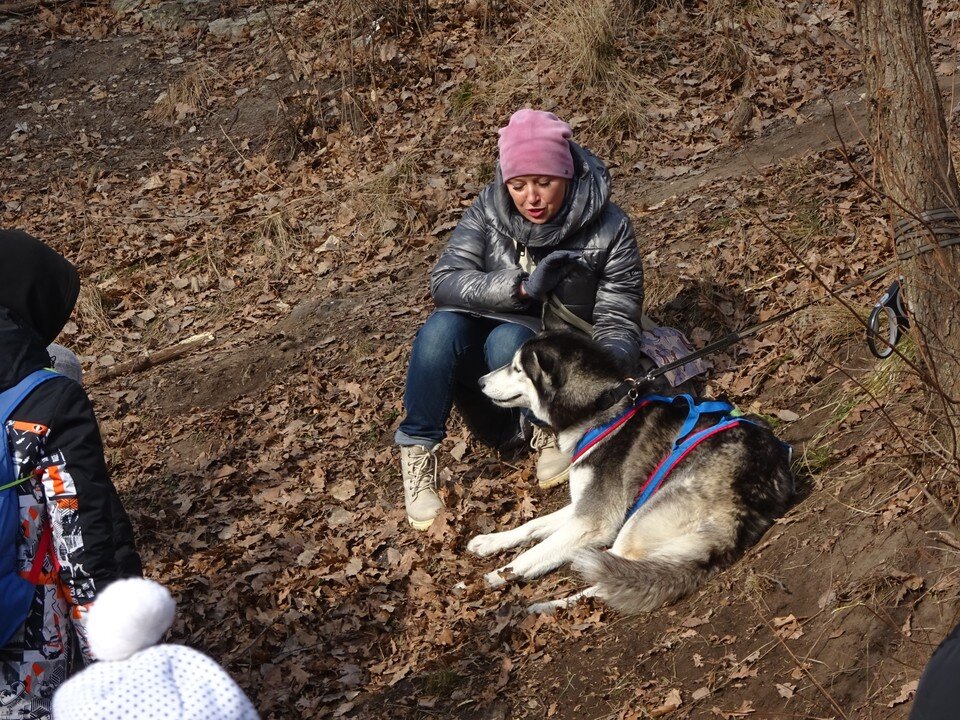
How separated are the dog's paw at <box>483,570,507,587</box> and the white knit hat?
306 cm

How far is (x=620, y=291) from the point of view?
16.9ft

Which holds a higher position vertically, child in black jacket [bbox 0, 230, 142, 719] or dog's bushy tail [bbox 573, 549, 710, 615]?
child in black jacket [bbox 0, 230, 142, 719]

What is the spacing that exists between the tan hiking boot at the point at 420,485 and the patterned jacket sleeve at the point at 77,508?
2.60 m

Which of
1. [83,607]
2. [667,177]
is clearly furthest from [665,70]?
[83,607]

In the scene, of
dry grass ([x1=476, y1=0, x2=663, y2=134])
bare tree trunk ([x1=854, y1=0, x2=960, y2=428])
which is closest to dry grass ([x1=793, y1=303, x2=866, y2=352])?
bare tree trunk ([x1=854, y1=0, x2=960, y2=428])

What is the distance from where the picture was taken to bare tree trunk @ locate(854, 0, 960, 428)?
360 cm

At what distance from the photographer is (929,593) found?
3445 mm

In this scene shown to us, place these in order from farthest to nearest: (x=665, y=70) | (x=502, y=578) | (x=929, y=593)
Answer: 1. (x=665, y=70)
2. (x=502, y=578)
3. (x=929, y=593)

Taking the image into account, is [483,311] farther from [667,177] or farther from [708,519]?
[667,177]

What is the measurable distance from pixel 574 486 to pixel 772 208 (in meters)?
3.17

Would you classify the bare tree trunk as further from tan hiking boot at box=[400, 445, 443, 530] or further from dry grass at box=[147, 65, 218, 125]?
dry grass at box=[147, 65, 218, 125]

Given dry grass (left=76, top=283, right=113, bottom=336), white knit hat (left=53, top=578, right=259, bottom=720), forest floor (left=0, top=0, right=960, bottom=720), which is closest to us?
white knit hat (left=53, top=578, right=259, bottom=720)

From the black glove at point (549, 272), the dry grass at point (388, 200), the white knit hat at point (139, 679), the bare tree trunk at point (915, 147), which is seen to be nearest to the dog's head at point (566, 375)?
the black glove at point (549, 272)

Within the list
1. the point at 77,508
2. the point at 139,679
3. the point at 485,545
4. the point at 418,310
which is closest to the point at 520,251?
the point at 485,545
